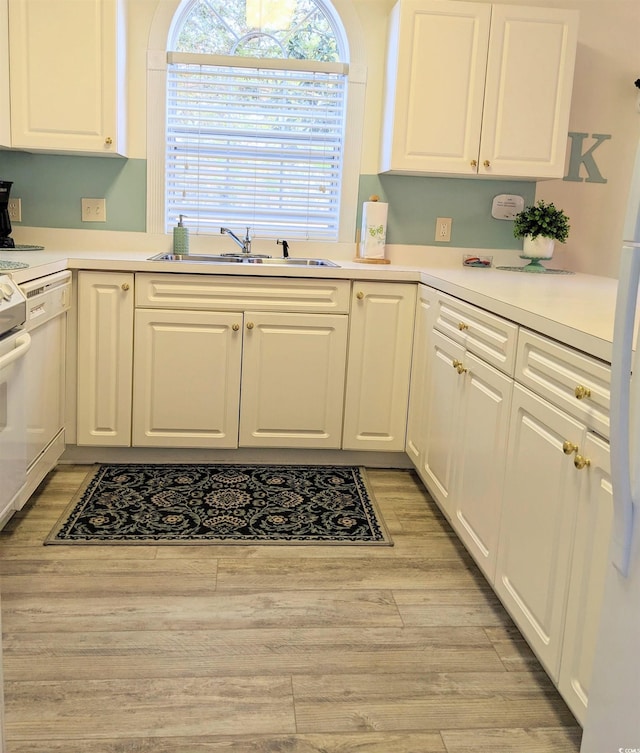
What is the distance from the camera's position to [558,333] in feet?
5.74

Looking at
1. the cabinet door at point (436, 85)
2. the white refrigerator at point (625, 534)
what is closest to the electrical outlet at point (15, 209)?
the cabinet door at point (436, 85)

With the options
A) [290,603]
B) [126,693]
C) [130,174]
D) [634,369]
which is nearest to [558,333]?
[634,369]

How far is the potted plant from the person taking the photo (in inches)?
138

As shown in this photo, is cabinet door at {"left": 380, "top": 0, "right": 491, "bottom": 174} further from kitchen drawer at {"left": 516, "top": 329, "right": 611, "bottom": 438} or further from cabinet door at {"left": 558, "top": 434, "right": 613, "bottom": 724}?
cabinet door at {"left": 558, "top": 434, "right": 613, "bottom": 724}

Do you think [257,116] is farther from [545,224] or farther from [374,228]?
[545,224]

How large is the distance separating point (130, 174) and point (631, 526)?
2981 millimetres

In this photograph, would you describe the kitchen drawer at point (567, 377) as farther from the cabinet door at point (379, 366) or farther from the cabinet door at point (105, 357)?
the cabinet door at point (105, 357)

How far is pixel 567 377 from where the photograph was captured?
1.69 meters

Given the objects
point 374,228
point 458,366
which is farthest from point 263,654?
point 374,228

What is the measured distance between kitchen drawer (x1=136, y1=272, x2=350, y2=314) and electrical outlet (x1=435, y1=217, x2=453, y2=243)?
794 mm

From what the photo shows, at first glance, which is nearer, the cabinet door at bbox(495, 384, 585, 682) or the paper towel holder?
the cabinet door at bbox(495, 384, 585, 682)

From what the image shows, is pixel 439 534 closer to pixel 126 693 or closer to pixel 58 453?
pixel 126 693

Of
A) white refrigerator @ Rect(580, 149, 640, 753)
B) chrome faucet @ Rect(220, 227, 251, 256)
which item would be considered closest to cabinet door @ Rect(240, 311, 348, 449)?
chrome faucet @ Rect(220, 227, 251, 256)

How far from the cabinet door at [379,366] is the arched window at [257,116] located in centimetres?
66
